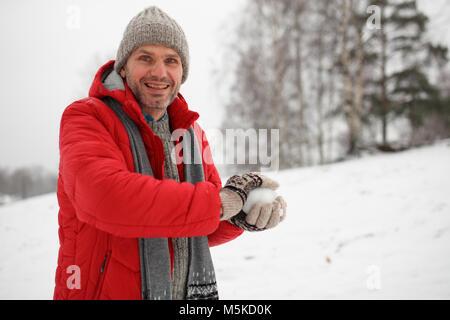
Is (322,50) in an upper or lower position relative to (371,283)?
upper

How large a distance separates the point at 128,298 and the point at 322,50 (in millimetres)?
13955

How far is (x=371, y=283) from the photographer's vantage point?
2943 mm

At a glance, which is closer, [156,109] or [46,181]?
[156,109]

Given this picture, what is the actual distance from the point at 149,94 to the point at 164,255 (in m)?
0.74

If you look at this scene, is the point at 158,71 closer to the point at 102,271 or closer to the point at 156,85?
the point at 156,85

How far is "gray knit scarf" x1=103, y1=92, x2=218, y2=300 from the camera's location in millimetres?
1090

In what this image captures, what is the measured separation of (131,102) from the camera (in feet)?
3.76

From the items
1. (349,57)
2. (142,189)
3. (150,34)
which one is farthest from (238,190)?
(349,57)

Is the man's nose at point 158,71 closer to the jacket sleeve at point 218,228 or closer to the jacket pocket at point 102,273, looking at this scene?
the jacket sleeve at point 218,228

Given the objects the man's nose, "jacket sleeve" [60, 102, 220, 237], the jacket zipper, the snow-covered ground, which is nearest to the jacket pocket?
the jacket zipper

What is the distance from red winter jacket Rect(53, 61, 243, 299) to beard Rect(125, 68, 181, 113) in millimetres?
66
